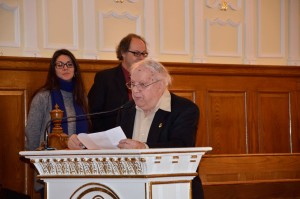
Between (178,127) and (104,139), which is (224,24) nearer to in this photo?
(178,127)

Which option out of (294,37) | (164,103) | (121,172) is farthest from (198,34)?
(121,172)

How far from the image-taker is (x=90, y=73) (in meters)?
6.95

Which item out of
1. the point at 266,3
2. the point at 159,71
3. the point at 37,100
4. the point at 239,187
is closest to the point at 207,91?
the point at 266,3

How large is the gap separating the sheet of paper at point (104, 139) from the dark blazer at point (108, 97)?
2.24 meters

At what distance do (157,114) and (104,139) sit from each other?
59 cm

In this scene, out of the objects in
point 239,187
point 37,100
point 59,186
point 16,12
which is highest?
point 16,12

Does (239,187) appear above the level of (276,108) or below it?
below

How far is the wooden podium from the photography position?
310cm

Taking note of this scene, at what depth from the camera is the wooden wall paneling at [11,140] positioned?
637cm

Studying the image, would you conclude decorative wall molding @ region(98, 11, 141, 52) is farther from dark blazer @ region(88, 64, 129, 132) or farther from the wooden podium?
the wooden podium

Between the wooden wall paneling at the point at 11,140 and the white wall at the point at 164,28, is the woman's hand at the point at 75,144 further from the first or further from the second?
the white wall at the point at 164,28

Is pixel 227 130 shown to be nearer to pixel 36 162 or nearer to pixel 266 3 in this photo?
pixel 266 3

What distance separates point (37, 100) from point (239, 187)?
181cm

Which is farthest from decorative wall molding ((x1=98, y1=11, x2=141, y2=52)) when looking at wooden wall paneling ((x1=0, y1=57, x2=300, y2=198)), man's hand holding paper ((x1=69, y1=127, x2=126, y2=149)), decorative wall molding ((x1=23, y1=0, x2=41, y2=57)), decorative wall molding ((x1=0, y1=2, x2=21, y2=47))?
man's hand holding paper ((x1=69, y1=127, x2=126, y2=149))
